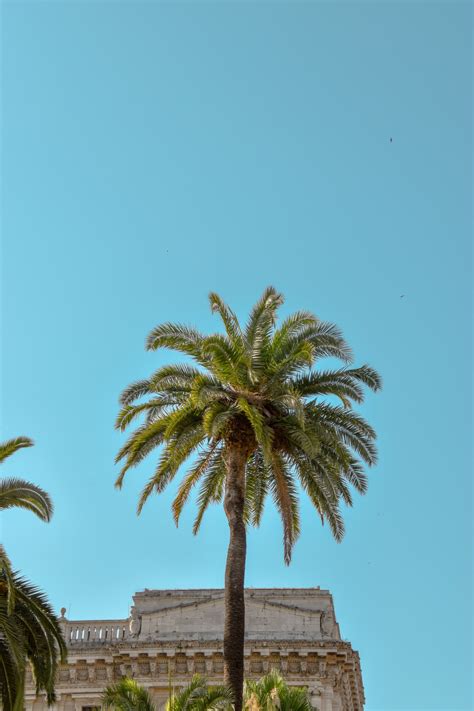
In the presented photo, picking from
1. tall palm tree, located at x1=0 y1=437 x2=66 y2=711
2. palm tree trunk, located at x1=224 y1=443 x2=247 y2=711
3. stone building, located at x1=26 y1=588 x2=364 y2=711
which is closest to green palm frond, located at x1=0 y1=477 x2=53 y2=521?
tall palm tree, located at x1=0 y1=437 x2=66 y2=711

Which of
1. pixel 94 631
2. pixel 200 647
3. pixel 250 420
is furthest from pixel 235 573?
pixel 94 631

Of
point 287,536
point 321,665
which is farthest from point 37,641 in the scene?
point 321,665

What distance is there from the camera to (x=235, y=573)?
2784 cm

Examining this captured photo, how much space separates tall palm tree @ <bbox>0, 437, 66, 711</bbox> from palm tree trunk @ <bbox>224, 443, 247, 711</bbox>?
403 centimetres

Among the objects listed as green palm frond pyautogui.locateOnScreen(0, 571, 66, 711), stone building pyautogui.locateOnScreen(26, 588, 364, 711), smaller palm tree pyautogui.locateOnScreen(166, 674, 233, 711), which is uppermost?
stone building pyautogui.locateOnScreen(26, 588, 364, 711)

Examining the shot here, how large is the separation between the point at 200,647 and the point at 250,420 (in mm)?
14092

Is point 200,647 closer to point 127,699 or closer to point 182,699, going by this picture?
point 127,699

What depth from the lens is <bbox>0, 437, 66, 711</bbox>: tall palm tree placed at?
25078mm

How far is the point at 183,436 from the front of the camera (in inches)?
1145

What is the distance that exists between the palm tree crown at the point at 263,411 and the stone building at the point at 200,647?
10.4 m

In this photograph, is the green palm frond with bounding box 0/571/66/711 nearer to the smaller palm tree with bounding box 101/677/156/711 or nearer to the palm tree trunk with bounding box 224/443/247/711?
the smaller palm tree with bounding box 101/677/156/711

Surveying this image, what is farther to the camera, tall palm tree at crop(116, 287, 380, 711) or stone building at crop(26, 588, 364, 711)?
stone building at crop(26, 588, 364, 711)

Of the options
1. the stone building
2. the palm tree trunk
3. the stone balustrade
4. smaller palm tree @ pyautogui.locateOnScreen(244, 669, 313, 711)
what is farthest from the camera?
the stone balustrade

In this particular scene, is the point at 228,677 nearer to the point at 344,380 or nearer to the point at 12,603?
the point at 12,603
